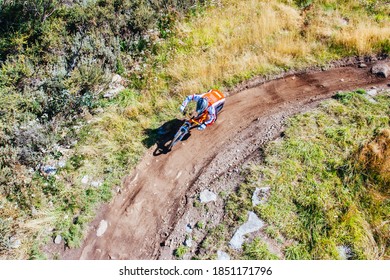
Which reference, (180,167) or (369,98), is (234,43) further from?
(180,167)

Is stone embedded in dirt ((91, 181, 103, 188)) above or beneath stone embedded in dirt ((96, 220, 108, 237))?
above

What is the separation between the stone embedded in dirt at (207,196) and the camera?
917cm

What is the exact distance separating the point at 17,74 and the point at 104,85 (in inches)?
119

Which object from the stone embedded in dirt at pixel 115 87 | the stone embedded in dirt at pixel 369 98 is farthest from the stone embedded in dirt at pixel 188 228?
the stone embedded in dirt at pixel 369 98

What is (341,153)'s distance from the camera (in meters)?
9.67

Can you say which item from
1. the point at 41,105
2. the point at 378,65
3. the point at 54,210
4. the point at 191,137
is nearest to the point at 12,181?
the point at 54,210

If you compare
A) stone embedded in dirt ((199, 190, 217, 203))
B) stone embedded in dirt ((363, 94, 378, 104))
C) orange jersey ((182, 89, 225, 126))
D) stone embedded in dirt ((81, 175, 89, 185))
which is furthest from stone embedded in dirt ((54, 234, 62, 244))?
stone embedded in dirt ((363, 94, 378, 104))

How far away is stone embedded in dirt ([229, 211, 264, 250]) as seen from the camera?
809cm

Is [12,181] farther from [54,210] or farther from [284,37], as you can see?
[284,37]

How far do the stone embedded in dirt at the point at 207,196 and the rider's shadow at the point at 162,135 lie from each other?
213 centimetres

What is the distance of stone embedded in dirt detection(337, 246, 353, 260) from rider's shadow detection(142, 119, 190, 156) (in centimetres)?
581

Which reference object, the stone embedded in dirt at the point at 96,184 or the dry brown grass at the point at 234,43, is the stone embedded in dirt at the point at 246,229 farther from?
the dry brown grass at the point at 234,43

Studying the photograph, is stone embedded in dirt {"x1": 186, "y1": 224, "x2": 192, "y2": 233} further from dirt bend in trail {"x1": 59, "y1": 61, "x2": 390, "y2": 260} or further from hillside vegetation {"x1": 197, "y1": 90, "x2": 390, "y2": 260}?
hillside vegetation {"x1": 197, "y1": 90, "x2": 390, "y2": 260}

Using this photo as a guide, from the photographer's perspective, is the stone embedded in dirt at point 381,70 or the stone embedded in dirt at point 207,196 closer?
the stone embedded in dirt at point 207,196
